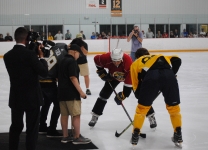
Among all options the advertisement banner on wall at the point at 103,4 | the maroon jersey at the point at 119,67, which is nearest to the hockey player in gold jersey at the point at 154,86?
the maroon jersey at the point at 119,67

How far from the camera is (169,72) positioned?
430 cm

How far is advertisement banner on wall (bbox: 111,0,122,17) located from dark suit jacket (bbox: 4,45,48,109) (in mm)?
19307

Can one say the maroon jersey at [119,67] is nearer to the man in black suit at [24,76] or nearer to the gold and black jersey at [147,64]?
the gold and black jersey at [147,64]

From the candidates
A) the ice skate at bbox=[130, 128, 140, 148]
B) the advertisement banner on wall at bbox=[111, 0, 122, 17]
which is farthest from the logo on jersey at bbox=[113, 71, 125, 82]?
the advertisement banner on wall at bbox=[111, 0, 122, 17]

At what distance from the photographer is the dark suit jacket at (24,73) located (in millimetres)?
3662

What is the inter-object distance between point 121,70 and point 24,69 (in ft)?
5.51

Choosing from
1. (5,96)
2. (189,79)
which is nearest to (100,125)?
(5,96)

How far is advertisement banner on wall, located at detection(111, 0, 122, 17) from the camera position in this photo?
75.1 feet

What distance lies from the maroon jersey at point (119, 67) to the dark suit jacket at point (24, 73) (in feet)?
5.00

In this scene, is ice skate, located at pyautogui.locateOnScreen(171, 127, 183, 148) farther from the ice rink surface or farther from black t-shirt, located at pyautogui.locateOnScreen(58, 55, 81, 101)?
black t-shirt, located at pyautogui.locateOnScreen(58, 55, 81, 101)

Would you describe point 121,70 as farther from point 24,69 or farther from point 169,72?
point 24,69

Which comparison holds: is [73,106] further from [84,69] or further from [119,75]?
[84,69]

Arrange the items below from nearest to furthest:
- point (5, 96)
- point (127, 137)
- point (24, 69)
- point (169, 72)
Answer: point (24, 69) < point (169, 72) < point (127, 137) < point (5, 96)

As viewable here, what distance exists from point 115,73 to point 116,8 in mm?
18236
